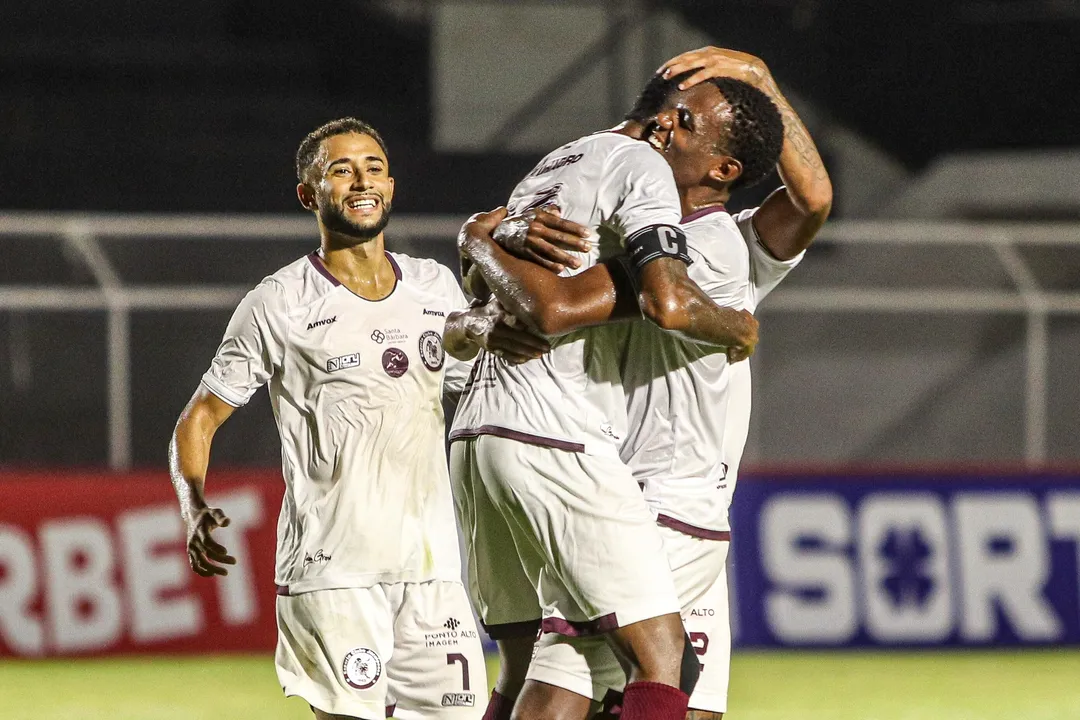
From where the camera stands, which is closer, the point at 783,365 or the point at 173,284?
the point at 173,284

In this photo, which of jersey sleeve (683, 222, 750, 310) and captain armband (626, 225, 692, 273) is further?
jersey sleeve (683, 222, 750, 310)

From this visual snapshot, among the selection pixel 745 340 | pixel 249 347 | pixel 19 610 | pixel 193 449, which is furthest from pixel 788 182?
pixel 19 610

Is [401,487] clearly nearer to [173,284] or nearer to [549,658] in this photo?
[549,658]

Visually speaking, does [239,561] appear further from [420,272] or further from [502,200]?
[502,200]

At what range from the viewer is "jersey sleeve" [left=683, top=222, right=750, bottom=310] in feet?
12.6

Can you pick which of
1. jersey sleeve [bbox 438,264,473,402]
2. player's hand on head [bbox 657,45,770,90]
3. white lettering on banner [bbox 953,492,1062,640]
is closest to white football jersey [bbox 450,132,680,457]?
player's hand on head [bbox 657,45,770,90]

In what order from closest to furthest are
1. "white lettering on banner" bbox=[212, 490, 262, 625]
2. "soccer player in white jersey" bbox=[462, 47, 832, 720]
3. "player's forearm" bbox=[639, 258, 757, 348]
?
"player's forearm" bbox=[639, 258, 757, 348], "soccer player in white jersey" bbox=[462, 47, 832, 720], "white lettering on banner" bbox=[212, 490, 262, 625]

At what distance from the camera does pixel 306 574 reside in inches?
169

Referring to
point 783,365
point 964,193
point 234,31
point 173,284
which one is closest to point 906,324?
point 783,365

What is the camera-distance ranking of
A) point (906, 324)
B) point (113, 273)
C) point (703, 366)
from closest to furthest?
1. point (703, 366)
2. point (113, 273)
3. point (906, 324)

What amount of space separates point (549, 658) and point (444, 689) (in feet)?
2.38

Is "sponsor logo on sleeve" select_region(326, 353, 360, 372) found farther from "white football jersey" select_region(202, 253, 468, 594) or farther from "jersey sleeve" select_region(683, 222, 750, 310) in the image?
"jersey sleeve" select_region(683, 222, 750, 310)

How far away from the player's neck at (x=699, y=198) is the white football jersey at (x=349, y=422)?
0.90 meters

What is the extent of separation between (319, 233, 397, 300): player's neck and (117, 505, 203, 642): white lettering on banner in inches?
190
